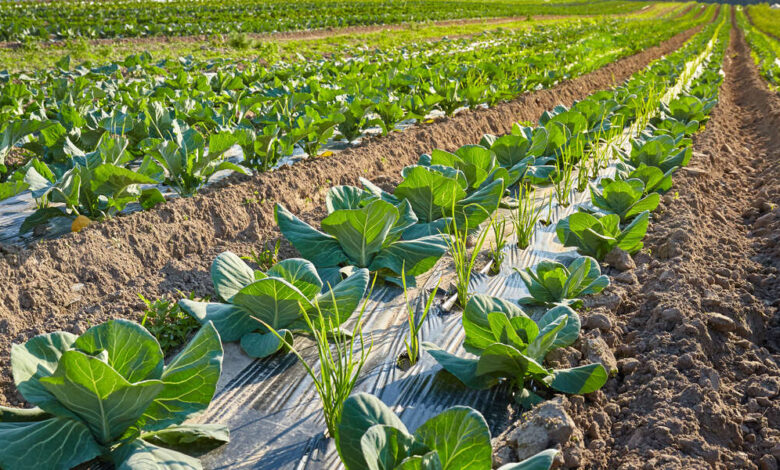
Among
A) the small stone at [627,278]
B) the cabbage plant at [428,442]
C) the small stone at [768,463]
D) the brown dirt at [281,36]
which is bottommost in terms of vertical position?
the small stone at [768,463]

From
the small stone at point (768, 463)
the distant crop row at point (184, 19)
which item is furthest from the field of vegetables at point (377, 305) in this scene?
the distant crop row at point (184, 19)

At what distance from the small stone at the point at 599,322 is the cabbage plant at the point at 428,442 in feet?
3.37

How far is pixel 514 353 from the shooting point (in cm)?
195

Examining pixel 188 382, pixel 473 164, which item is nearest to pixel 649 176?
pixel 473 164

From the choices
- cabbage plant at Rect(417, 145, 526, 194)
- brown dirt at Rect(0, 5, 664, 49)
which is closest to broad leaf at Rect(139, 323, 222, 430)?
cabbage plant at Rect(417, 145, 526, 194)

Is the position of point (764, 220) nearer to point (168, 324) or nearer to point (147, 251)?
point (168, 324)

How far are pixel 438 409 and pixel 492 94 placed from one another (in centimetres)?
536

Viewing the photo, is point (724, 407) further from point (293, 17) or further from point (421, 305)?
point (293, 17)

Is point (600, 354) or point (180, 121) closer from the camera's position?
point (600, 354)

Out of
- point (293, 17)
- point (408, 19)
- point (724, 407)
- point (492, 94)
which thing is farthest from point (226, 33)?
point (724, 407)

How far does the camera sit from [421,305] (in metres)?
2.78

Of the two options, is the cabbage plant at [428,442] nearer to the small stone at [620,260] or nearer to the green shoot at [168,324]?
the green shoot at [168,324]

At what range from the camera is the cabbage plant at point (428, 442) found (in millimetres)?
1497

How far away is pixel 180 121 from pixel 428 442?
3.88 meters
